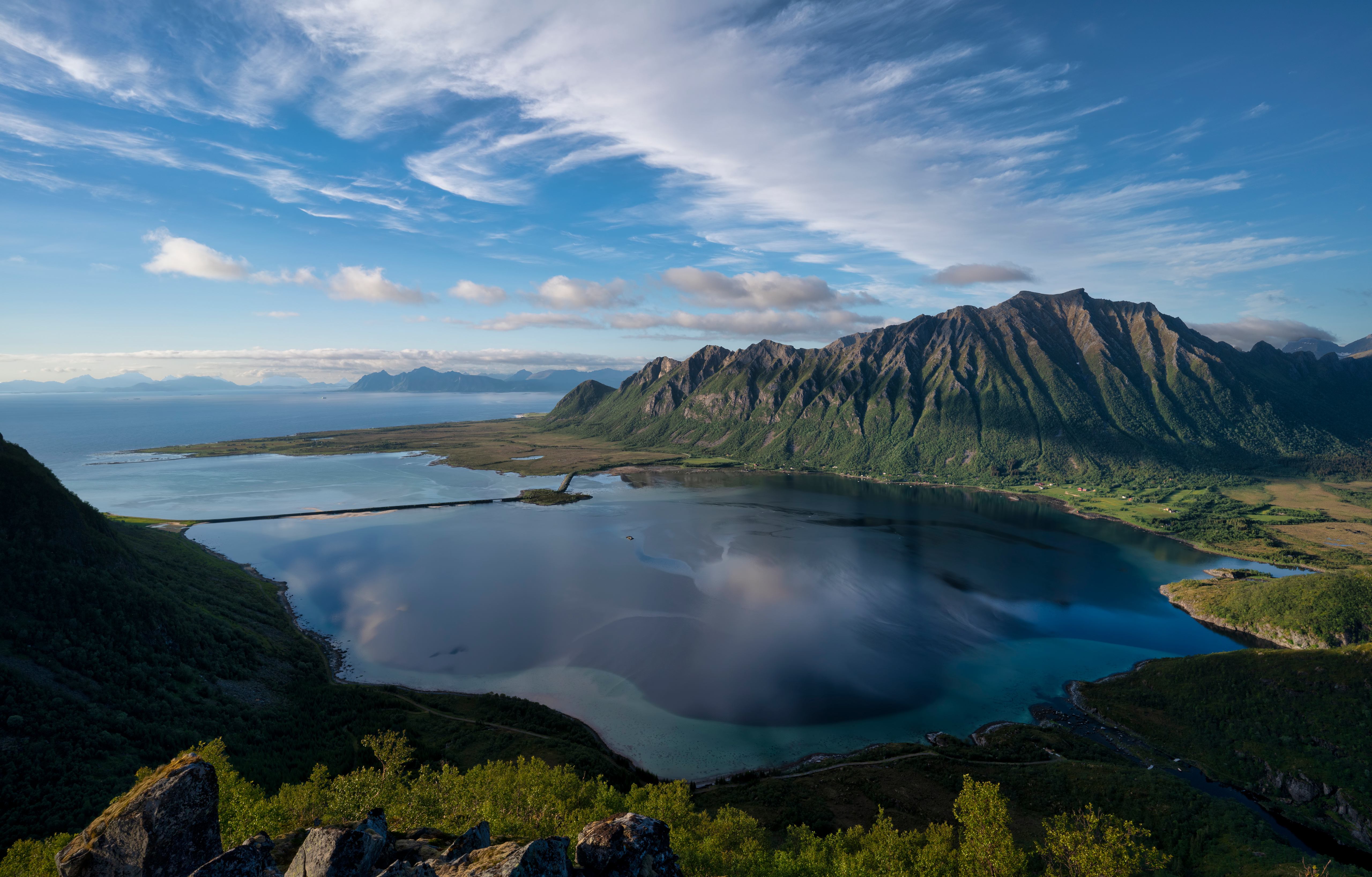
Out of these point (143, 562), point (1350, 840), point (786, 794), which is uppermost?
point (143, 562)

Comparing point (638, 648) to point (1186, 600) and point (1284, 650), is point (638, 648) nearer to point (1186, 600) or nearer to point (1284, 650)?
point (1284, 650)

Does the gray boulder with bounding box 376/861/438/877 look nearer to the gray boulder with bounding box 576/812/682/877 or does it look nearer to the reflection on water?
the gray boulder with bounding box 576/812/682/877

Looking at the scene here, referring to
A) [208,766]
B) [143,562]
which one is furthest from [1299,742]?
[143,562]

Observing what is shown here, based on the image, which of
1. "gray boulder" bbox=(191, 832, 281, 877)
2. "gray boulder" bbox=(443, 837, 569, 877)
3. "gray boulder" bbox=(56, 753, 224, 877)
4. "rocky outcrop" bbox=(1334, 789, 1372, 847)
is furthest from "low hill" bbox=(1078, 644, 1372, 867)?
"gray boulder" bbox=(56, 753, 224, 877)

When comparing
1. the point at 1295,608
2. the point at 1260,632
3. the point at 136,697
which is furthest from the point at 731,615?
the point at 1295,608

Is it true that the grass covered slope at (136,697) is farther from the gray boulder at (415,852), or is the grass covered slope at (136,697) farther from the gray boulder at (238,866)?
the gray boulder at (238,866)

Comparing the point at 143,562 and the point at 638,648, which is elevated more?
the point at 143,562
